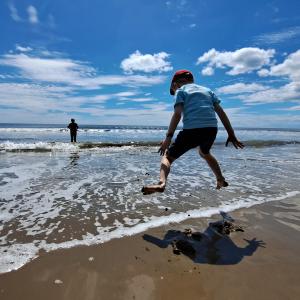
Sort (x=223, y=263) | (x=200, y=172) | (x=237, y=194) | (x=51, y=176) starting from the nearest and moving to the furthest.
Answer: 1. (x=223, y=263)
2. (x=237, y=194)
3. (x=51, y=176)
4. (x=200, y=172)

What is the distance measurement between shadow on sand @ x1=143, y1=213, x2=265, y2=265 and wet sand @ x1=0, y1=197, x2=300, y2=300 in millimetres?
10

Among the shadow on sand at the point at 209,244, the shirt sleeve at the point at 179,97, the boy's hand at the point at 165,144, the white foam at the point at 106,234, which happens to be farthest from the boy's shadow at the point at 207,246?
the shirt sleeve at the point at 179,97

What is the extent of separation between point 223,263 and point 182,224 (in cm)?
127

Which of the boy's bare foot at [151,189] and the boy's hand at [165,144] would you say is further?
the boy's hand at [165,144]

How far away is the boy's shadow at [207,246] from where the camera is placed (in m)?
3.38

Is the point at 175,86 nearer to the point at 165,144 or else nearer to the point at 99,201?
the point at 165,144

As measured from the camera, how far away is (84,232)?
407 cm

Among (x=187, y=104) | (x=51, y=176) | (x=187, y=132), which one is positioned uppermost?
(x=187, y=104)

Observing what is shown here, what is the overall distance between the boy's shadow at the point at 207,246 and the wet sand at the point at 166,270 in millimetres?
10

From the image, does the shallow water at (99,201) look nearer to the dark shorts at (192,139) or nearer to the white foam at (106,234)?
the white foam at (106,234)

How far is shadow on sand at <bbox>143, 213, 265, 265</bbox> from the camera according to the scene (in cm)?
338

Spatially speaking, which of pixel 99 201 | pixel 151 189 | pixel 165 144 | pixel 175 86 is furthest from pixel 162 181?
pixel 99 201

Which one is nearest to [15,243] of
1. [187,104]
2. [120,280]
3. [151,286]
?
[120,280]

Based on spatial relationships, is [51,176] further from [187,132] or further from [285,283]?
[285,283]
